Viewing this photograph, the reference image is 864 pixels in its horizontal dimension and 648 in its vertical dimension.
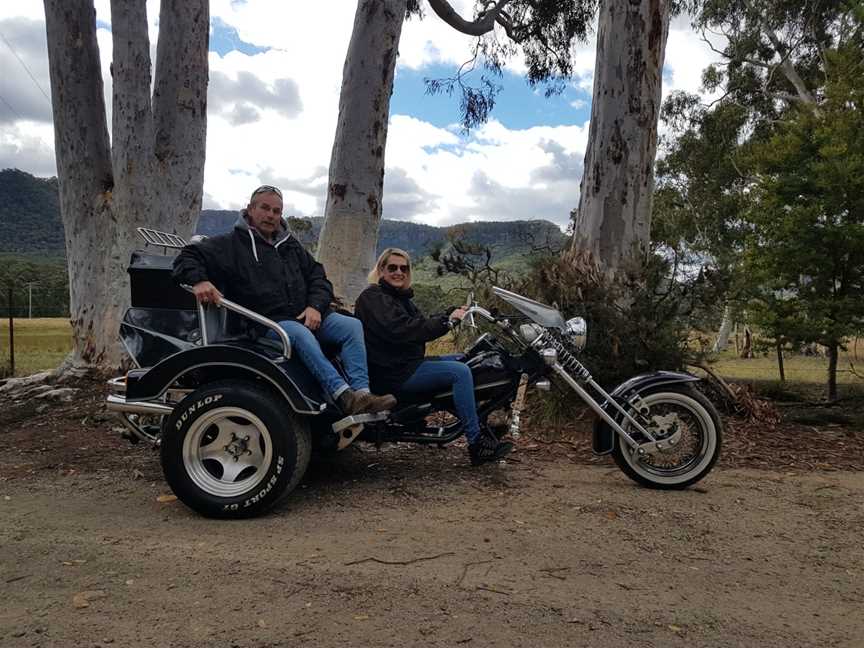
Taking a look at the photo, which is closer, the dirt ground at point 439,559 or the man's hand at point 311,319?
the dirt ground at point 439,559

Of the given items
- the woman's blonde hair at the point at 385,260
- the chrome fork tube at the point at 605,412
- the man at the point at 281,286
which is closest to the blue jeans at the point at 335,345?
the man at the point at 281,286

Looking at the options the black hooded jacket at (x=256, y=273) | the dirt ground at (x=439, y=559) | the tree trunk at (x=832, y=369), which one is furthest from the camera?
the tree trunk at (x=832, y=369)

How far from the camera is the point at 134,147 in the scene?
816cm

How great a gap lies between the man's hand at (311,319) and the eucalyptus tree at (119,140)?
449cm

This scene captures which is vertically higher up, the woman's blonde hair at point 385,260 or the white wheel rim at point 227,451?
the woman's blonde hair at point 385,260

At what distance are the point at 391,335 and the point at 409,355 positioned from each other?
0.21 meters

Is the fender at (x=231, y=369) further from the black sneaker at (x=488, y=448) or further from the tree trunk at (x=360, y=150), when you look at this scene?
the tree trunk at (x=360, y=150)

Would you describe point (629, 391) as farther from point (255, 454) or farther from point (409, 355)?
point (255, 454)

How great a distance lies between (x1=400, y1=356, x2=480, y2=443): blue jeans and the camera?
4543 millimetres

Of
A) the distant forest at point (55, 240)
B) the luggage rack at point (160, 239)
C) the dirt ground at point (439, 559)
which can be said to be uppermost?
the distant forest at point (55, 240)

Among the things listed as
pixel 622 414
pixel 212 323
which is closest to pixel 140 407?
pixel 212 323

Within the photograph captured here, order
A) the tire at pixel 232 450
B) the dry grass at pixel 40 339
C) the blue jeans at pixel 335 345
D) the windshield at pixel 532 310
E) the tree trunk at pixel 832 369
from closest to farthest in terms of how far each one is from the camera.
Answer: the tire at pixel 232 450 → the blue jeans at pixel 335 345 → the windshield at pixel 532 310 → the tree trunk at pixel 832 369 → the dry grass at pixel 40 339

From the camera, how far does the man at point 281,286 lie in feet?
13.8

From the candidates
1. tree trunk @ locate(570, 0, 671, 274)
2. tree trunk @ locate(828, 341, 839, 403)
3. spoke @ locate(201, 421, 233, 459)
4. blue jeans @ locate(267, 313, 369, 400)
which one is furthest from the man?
tree trunk @ locate(828, 341, 839, 403)
